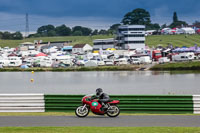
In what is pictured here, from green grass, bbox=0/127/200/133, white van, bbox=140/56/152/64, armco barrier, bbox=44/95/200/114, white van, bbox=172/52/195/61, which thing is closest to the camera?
green grass, bbox=0/127/200/133

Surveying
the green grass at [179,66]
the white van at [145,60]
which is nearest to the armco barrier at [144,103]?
the green grass at [179,66]

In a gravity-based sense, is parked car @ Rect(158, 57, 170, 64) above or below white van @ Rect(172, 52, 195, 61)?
below

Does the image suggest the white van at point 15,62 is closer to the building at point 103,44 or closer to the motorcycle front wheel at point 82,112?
the building at point 103,44

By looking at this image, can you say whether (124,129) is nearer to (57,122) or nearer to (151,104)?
(57,122)

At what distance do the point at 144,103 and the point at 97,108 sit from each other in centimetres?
325

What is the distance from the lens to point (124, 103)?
69.4ft

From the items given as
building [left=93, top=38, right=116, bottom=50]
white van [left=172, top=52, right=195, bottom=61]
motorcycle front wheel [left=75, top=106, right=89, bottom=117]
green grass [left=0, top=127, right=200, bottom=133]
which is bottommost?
green grass [left=0, top=127, right=200, bottom=133]

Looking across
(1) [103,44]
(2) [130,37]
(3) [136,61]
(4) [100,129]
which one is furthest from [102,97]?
(2) [130,37]

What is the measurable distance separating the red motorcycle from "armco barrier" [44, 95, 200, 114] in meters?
2.33

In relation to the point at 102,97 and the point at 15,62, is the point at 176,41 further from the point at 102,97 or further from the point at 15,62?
the point at 102,97

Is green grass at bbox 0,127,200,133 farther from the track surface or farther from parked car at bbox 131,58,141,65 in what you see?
parked car at bbox 131,58,141,65

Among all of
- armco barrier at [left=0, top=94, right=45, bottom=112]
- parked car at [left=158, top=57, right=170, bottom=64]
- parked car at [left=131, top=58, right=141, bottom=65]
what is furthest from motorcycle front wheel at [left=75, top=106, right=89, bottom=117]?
parked car at [left=131, top=58, right=141, bottom=65]

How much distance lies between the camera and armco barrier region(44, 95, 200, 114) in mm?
20766

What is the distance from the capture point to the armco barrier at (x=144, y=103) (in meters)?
20.8
